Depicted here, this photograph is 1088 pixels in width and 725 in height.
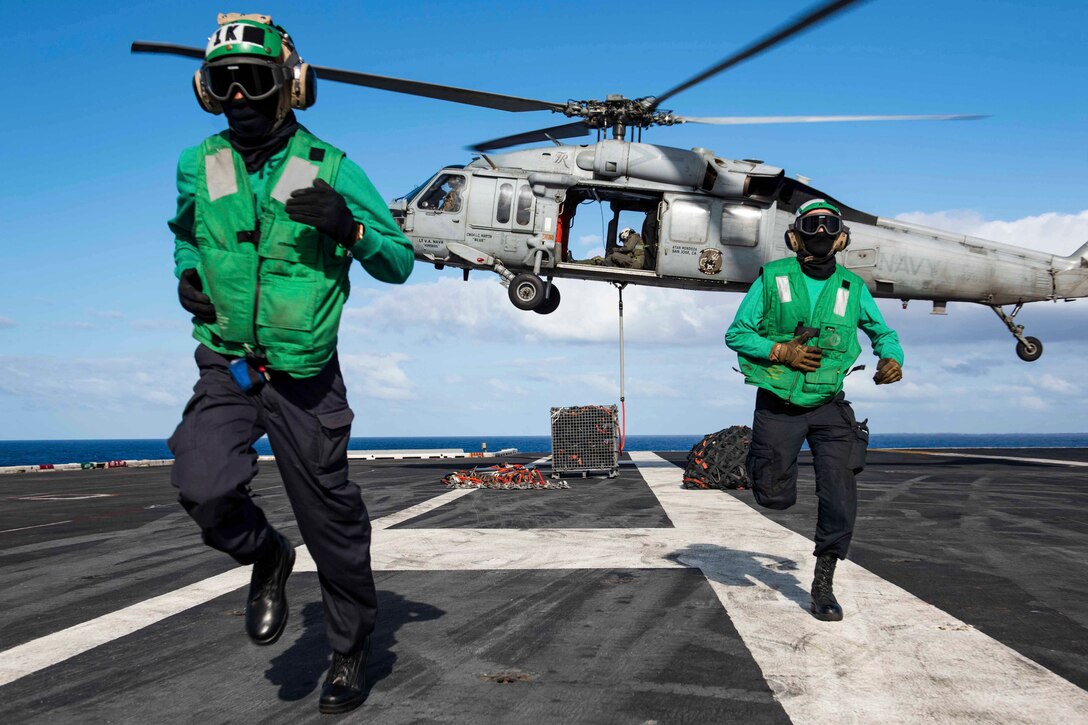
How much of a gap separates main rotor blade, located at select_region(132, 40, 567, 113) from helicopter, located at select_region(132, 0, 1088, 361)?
0.09 m

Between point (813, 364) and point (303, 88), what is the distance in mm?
2695

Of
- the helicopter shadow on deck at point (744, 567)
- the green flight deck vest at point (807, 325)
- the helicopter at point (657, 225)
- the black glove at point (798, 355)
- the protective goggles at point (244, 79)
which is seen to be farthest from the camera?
the helicopter at point (657, 225)

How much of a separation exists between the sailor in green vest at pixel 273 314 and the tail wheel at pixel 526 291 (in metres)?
11.7

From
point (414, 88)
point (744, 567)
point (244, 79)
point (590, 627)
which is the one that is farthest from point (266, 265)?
point (414, 88)

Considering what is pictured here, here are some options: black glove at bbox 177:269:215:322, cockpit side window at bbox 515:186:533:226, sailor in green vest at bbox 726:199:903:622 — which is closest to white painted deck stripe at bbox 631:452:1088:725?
sailor in green vest at bbox 726:199:903:622

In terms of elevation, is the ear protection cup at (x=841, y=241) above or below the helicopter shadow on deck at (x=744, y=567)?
above

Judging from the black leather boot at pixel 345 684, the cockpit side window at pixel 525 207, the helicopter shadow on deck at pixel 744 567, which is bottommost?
the helicopter shadow on deck at pixel 744 567

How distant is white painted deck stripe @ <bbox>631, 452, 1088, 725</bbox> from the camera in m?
2.64

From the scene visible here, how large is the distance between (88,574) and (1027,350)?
56.1 ft

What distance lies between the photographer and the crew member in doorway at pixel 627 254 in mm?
15289

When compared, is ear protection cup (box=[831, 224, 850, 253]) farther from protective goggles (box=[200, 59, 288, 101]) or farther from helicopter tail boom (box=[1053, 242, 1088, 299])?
helicopter tail boom (box=[1053, 242, 1088, 299])

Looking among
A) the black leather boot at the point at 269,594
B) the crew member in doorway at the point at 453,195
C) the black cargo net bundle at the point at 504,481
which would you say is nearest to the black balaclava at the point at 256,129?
the black leather boot at the point at 269,594

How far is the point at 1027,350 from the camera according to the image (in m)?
16.5

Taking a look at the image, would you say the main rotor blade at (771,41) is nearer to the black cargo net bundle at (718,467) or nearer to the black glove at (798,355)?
the black glove at (798,355)
